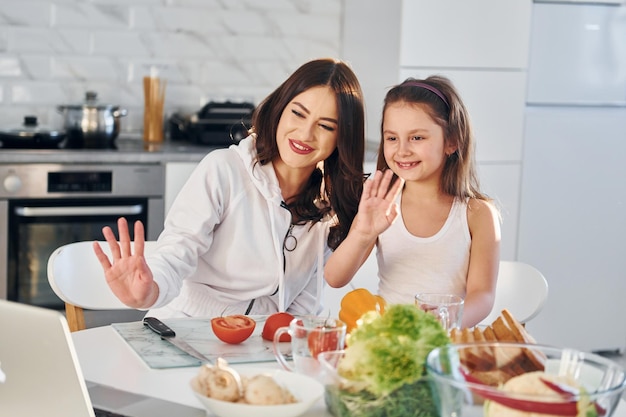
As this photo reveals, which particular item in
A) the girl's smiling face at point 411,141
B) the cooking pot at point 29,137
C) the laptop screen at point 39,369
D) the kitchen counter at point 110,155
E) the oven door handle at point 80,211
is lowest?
the oven door handle at point 80,211

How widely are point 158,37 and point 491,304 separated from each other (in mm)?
2650

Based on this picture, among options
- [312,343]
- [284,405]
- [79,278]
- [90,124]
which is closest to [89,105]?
[90,124]

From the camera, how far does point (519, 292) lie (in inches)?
94.5

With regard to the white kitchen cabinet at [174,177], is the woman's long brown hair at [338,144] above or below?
above


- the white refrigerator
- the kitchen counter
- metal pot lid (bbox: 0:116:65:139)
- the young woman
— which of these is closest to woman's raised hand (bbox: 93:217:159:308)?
the young woman

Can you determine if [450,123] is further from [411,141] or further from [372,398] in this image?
[372,398]

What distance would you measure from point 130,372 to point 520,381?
0.71 metres

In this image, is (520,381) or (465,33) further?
(465,33)

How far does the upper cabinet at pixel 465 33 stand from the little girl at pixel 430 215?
1612mm

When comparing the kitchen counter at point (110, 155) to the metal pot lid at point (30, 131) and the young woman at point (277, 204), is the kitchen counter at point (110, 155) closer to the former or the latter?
the metal pot lid at point (30, 131)

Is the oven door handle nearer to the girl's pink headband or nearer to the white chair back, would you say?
the white chair back

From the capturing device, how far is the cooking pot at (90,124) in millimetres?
3910

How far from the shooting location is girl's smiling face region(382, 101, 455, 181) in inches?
91.5

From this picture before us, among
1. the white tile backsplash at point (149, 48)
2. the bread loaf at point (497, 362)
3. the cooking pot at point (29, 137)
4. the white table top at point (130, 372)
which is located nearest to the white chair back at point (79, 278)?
the white table top at point (130, 372)
